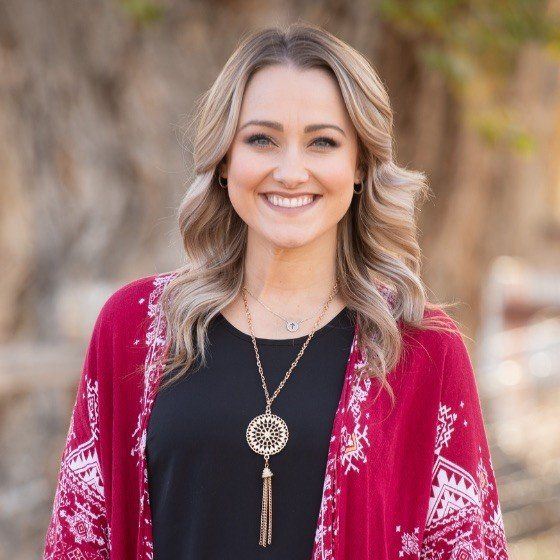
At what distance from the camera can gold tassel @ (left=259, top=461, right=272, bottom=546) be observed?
87.4 inches

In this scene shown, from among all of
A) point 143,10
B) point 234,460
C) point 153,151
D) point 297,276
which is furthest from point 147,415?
point 153,151

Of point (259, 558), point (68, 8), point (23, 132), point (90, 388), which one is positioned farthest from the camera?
point (23, 132)

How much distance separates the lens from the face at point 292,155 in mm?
2309

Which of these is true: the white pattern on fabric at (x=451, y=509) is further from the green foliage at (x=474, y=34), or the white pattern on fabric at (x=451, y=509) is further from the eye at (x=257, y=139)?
the green foliage at (x=474, y=34)

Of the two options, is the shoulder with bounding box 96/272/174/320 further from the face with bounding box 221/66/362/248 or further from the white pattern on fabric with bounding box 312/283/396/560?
the white pattern on fabric with bounding box 312/283/396/560

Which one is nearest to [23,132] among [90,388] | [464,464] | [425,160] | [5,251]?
[5,251]

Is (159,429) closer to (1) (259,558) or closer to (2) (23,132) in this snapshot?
(1) (259,558)

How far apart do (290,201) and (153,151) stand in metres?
4.32

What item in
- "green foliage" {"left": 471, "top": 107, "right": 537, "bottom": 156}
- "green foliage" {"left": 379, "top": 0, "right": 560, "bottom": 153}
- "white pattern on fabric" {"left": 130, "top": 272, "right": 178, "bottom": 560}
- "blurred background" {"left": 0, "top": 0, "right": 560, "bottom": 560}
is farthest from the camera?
"blurred background" {"left": 0, "top": 0, "right": 560, "bottom": 560}

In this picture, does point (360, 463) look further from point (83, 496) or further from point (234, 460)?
point (83, 496)

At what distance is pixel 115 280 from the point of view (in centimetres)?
657

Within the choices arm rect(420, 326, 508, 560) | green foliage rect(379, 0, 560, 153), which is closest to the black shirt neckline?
arm rect(420, 326, 508, 560)

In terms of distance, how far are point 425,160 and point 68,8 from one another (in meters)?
2.37

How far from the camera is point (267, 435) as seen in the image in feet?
7.34
